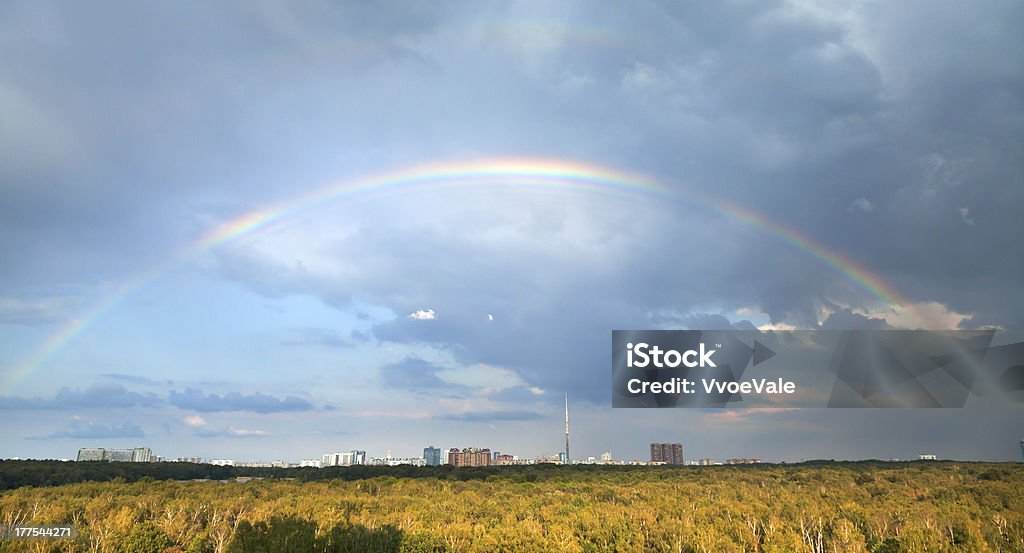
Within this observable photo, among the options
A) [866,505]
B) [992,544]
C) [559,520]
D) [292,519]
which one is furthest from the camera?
[866,505]

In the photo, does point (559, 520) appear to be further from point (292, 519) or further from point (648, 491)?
point (648, 491)

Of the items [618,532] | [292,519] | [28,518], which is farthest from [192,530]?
[618,532]

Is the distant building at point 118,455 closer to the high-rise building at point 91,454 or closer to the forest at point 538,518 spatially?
the high-rise building at point 91,454

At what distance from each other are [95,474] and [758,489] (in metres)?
91.1

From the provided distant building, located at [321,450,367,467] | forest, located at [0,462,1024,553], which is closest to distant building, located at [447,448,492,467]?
distant building, located at [321,450,367,467]

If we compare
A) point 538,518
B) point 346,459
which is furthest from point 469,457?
point 538,518

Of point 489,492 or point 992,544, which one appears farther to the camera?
point 489,492

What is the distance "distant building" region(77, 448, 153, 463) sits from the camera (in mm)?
137375

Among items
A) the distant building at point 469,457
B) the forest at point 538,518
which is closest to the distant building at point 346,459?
the distant building at point 469,457

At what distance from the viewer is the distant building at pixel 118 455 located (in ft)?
451

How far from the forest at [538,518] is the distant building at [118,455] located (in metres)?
95.4

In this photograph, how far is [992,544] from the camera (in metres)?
30.1

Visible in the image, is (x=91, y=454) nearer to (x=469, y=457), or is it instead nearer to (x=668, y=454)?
(x=469, y=457)

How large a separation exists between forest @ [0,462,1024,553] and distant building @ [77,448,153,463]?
313 ft
